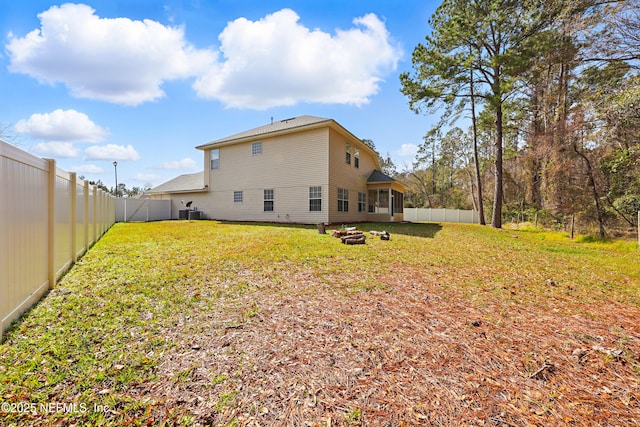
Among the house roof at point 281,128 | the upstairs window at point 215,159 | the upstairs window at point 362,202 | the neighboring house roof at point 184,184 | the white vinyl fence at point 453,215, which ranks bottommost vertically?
the white vinyl fence at point 453,215

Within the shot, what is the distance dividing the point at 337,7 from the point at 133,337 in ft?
32.9

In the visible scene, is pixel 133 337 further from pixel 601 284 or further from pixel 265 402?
pixel 601 284

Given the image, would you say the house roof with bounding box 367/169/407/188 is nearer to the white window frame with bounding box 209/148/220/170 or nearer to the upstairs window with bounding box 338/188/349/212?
the upstairs window with bounding box 338/188/349/212

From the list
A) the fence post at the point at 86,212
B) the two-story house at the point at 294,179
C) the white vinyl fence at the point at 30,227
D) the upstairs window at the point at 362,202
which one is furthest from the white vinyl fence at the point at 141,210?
the white vinyl fence at the point at 30,227

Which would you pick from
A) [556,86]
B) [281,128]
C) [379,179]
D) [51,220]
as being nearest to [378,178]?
[379,179]

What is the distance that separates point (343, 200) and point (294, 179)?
2945 millimetres

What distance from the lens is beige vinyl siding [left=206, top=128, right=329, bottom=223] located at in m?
13.7

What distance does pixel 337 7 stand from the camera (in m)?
8.50

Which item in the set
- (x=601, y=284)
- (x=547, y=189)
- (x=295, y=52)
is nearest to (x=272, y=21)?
(x=295, y=52)

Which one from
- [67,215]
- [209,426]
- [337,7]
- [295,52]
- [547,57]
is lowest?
[209,426]

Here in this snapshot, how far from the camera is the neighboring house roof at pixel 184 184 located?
18.5 metres

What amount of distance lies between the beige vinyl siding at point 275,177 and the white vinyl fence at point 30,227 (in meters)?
9.93

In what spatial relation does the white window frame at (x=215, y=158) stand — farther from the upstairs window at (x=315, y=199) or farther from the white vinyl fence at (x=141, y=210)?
the upstairs window at (x=315, y=199)

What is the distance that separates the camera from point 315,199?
45.2 feet
